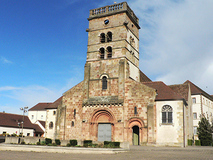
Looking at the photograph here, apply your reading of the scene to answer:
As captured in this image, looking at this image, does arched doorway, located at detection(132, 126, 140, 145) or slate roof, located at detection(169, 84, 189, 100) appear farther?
slate roof, located at detection(169, 84, 189, 100)

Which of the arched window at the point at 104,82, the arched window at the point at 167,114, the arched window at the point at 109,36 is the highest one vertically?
the arched window at the point at 109,36

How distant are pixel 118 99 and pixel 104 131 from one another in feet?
15.8

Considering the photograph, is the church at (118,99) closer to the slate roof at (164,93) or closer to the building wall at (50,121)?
the slate roof at (164,93)

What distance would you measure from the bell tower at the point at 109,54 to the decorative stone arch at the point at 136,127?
130 inches

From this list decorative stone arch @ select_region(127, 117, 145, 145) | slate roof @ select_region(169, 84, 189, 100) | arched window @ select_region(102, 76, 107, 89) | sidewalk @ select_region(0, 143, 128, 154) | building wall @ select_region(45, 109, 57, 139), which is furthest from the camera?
building wall @ select_region(45, 109, 57, 139)

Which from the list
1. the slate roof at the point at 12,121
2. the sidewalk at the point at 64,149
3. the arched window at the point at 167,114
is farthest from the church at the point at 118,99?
the slate roof at the point at 12,121

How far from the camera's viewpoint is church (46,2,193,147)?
29312 mm

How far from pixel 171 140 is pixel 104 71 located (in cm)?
1304

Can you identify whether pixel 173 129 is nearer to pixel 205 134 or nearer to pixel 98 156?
pixel 98 156

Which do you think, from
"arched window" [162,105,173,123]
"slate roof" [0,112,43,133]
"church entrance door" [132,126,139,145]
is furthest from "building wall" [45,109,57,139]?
"arched window" [162,105,173,123]

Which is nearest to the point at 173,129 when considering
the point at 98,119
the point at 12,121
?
the point at 98,119

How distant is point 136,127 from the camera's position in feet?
102

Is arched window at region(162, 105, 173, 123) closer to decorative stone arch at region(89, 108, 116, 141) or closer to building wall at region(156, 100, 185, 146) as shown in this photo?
building wall at region(156, 100, 185, 146)

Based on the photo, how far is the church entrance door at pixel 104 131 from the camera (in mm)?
31625
